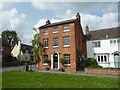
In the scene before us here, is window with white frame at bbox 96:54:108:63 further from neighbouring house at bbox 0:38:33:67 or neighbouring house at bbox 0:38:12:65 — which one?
neighbouring house at bbox 0:38:12:65

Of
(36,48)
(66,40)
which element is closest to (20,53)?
(36,48)

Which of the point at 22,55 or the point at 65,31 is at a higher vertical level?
the point at 65,31

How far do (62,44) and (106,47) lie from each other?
1062 cm

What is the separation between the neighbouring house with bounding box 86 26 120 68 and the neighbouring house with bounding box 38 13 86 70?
275 centimetres

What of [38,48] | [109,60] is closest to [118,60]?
[109,60]

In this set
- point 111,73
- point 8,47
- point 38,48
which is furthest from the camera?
point 8,47

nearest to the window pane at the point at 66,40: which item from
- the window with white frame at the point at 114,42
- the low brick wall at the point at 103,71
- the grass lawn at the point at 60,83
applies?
the low brick wall at the point at 103,71

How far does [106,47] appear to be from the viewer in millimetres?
27469

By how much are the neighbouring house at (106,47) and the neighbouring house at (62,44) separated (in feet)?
9.02

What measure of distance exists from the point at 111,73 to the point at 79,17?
53.3 feet

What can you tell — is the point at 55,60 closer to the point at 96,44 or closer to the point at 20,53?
the point at 96,44

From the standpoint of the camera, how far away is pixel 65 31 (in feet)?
85.3

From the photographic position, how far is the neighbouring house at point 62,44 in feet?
80.5

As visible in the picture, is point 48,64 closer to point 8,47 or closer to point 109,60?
point 109,60
